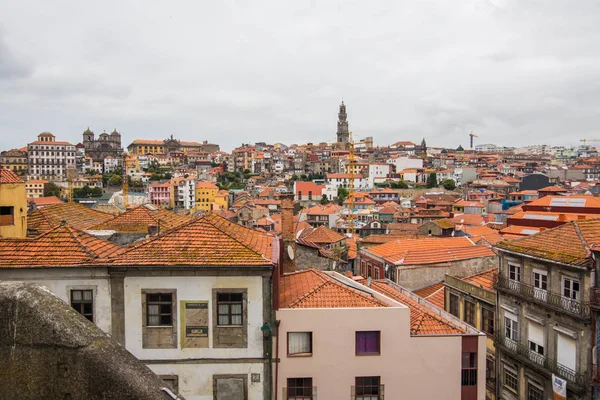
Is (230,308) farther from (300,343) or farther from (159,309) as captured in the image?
(300,343)

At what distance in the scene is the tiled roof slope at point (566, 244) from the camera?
16859 millimetres

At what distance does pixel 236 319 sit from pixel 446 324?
6680 mm

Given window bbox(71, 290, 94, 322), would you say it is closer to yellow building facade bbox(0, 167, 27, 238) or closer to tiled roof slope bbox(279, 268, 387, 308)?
yellow building facade bbox(0, 167, 27, 238)

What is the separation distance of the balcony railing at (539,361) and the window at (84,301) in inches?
640

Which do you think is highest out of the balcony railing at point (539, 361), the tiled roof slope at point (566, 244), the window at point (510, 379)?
the tiled roof slope at point (566, 244)

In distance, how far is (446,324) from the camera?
14.7m

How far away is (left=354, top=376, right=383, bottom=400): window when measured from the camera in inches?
532

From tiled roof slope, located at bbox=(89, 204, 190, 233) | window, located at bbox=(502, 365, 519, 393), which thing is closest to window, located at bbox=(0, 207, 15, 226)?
tiled roof slope, located at bbox=(89, 204, 190, 233)

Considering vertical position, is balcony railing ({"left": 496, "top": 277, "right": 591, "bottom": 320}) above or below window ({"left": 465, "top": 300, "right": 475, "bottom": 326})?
above

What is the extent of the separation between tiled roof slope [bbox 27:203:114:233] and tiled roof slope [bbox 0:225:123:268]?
3068 millimetres

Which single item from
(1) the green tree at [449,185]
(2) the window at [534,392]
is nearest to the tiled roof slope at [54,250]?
(2) the window at [534,392]

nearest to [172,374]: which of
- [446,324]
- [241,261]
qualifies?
[241,261]

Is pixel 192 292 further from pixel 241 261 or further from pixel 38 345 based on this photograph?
pixel 38 345

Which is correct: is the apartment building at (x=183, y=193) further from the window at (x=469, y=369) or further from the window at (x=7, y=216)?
the window at (x=469, y=369)
